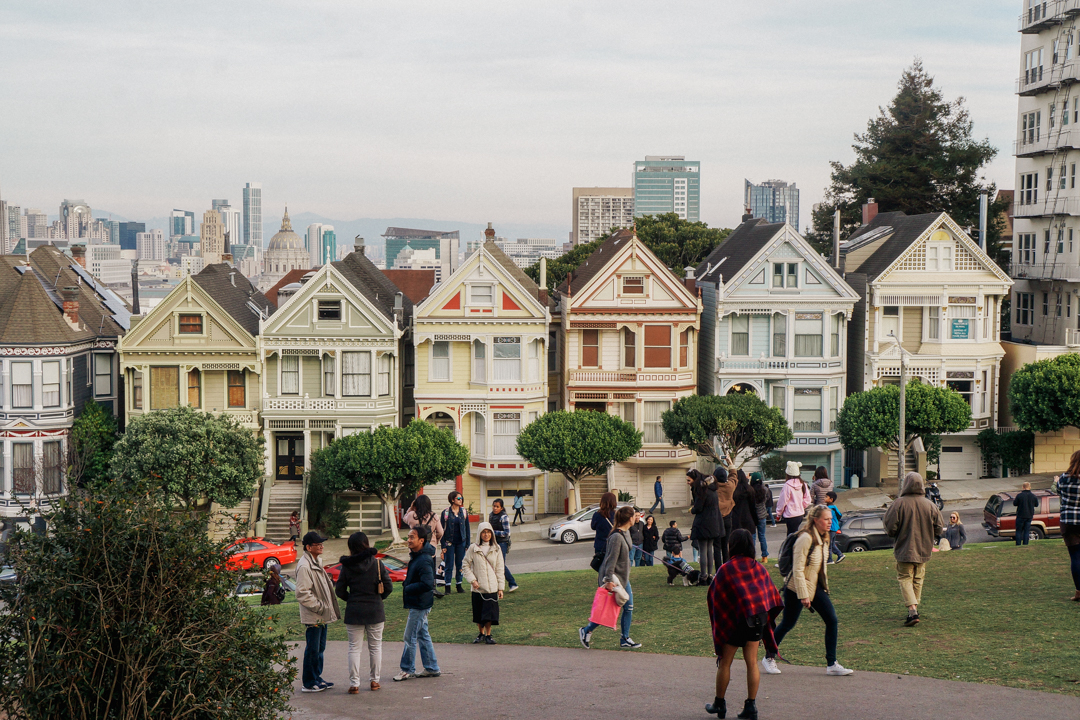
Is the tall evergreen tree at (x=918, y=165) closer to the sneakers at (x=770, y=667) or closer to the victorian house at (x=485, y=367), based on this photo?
the victorian house at (x=485, y=367)

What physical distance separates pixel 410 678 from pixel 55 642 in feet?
19.6

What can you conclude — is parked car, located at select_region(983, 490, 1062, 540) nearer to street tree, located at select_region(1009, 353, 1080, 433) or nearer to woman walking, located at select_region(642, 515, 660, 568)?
street tree, located at select_region(1009, 353, 1080, 433)

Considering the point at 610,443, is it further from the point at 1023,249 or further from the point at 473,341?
the point at 1023,249

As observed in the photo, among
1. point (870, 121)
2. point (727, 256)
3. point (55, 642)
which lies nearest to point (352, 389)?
point (727, 256)

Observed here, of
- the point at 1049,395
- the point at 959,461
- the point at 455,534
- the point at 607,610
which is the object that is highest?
the point at 1049,395

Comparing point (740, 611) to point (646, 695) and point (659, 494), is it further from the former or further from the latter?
point (659, 494)

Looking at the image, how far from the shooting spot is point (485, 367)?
48375 mm

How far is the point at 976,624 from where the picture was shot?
1712 cm

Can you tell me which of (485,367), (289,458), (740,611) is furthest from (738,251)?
(740,611)

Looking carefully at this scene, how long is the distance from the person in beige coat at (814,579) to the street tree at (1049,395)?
3542 centimetres

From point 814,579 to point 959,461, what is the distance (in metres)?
39.6

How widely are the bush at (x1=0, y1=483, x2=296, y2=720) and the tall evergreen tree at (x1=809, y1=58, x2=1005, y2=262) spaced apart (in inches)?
2452

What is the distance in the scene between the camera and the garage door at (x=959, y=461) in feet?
167

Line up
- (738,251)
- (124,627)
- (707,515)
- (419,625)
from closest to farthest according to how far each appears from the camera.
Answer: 1. (124,627)
2. (419,625)
3. (707,515)
4. (738,251)
